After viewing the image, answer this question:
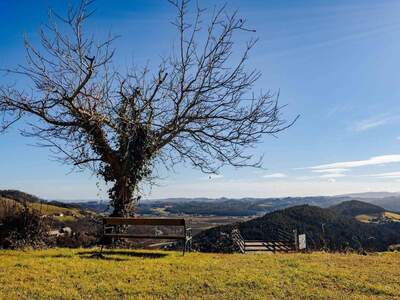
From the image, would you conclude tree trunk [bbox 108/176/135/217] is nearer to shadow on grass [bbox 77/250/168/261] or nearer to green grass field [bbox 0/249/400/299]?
shadow on grass [bbox 77/250/168/261]

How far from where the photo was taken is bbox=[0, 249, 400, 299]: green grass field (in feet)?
24.6

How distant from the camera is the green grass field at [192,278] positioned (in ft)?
24.6

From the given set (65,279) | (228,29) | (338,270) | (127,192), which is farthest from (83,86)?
(338,270)

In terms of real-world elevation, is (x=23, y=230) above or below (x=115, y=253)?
above

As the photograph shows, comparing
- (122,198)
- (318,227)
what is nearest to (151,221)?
(122,198)

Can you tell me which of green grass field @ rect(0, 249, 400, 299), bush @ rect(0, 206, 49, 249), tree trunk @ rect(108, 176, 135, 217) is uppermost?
tree trunk @ rect(108, 176, 135, 217)

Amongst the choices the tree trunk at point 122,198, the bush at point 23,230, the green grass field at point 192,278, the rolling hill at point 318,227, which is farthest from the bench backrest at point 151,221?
the rolling hill at point 318,227

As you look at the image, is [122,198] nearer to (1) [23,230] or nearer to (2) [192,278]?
(1) [23,230]

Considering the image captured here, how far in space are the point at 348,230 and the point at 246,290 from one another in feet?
253

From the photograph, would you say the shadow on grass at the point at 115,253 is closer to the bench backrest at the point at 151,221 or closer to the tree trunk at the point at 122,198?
the bench backrest at the point at 151,221

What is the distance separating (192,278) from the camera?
856cm

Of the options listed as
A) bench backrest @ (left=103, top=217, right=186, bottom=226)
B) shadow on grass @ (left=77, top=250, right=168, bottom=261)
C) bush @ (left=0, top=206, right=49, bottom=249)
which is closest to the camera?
shadow on grass @ (left=77, top=250, right=168, bottom=261)

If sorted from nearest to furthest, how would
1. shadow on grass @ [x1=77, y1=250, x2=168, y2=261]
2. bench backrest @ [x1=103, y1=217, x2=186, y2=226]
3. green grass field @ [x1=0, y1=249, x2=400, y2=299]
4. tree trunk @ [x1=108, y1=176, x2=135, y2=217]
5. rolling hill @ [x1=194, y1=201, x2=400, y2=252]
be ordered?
1. green grass field @ [x1=0, y1=249, x2=400, y2=299]
2. shadow on grass @ [x1=77, y1=250, x2=168, y2=261]
3. bench backrest @ [x1=103, y1=217, x2=186, y2=226]
4. tree trunk @ [x1=108, y1=176, x2=135, y2=217]
5. rolling hill @ [x1=194, y1=201, x2=400, y2=252]

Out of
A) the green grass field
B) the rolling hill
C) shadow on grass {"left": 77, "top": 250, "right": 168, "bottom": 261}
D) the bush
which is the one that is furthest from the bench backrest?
the rolling hill
